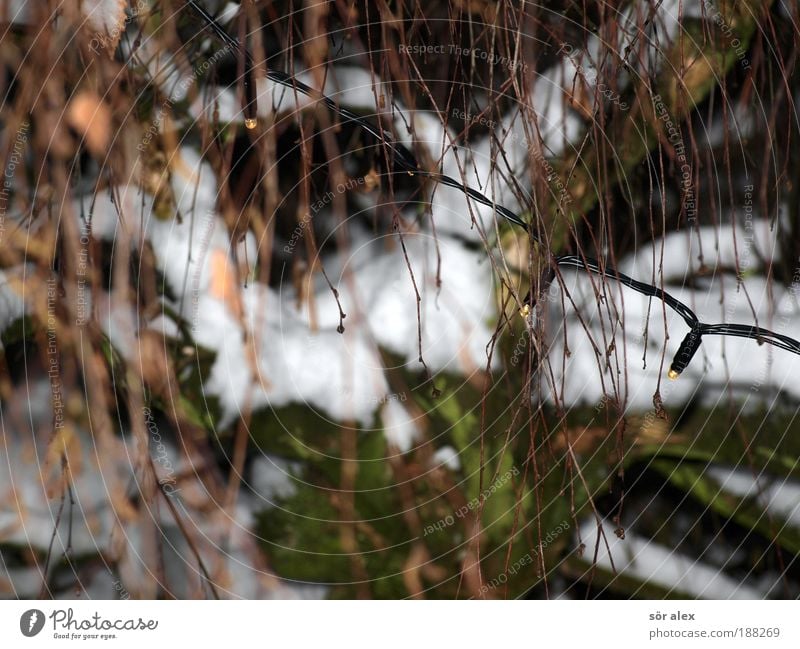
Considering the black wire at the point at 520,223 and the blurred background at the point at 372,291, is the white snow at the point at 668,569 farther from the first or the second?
the black wire at the point at 520,223

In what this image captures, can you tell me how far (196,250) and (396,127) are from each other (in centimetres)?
22

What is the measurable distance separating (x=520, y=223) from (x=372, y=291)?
0.16m

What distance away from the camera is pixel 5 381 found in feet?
1.94

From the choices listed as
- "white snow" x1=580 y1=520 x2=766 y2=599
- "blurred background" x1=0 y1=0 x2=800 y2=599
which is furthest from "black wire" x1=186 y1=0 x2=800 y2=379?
"white snow" x1=580 y1=520 x2=766 y2=599

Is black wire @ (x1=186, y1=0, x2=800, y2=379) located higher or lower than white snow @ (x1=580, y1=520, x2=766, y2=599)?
higher

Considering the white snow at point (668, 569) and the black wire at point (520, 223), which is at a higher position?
the black wire at point (520, 223)

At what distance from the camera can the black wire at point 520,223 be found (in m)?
0.59

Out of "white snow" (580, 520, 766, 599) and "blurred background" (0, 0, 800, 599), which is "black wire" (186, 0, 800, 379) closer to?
"blurred background" (0, 0, 800, 599)

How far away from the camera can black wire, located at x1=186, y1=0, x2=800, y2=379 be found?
59 centimetres

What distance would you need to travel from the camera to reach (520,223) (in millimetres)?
600

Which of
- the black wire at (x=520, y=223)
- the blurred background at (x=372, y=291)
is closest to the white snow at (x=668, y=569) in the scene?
the blurred background at (x=372, y=291)

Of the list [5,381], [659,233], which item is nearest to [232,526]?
[5,381]

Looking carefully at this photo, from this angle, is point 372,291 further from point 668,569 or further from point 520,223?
point 668,569

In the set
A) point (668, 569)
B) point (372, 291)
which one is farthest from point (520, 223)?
point (668, 569)
